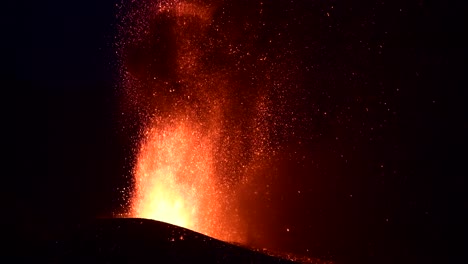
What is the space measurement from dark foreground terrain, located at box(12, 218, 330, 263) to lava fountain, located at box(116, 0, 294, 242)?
9426 millimetres

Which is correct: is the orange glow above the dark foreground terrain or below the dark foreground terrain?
above

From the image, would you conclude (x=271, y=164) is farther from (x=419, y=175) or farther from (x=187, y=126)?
(x=419, y=175)

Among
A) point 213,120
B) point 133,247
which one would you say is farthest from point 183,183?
point 133,247

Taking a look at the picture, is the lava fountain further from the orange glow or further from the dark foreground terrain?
the dark foreground terrain

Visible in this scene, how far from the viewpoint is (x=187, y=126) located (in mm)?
18438

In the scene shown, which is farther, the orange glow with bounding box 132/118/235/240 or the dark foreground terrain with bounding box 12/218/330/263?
the orange glow with bounding box 132/118/235/240

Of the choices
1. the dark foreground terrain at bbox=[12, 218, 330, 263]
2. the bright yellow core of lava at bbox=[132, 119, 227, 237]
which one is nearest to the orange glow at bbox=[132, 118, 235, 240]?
the bright yellow core of lava at bbox=[132, 119, 227, 237]

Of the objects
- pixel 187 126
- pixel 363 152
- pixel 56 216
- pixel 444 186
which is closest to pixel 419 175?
pixel 444 186

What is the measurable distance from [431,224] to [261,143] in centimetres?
703

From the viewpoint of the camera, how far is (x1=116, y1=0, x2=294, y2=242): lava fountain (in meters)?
17.0

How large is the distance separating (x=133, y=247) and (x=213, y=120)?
1227cm

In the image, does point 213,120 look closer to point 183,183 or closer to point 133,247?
point 183,183

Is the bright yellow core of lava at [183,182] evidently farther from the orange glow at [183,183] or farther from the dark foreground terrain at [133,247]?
the dark foreground terrain at [133,247]

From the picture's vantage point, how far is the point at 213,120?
1788 centimetres
